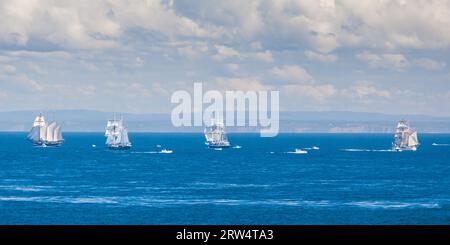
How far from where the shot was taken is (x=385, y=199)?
13938 cm

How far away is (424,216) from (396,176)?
8099 centimetres

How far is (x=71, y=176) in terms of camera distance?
628ft

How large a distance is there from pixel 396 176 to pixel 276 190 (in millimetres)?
50449

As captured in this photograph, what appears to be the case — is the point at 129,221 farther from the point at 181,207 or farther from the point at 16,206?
the point at 16,206

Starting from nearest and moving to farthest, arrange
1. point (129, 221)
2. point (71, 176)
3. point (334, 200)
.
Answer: point (129, 221) → point (334, 200) → point (71, 176)

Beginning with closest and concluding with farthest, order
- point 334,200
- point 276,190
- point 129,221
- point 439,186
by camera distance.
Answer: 1. point 129,221
2. point 334,200
3. point 276,190
4. point 439,186
